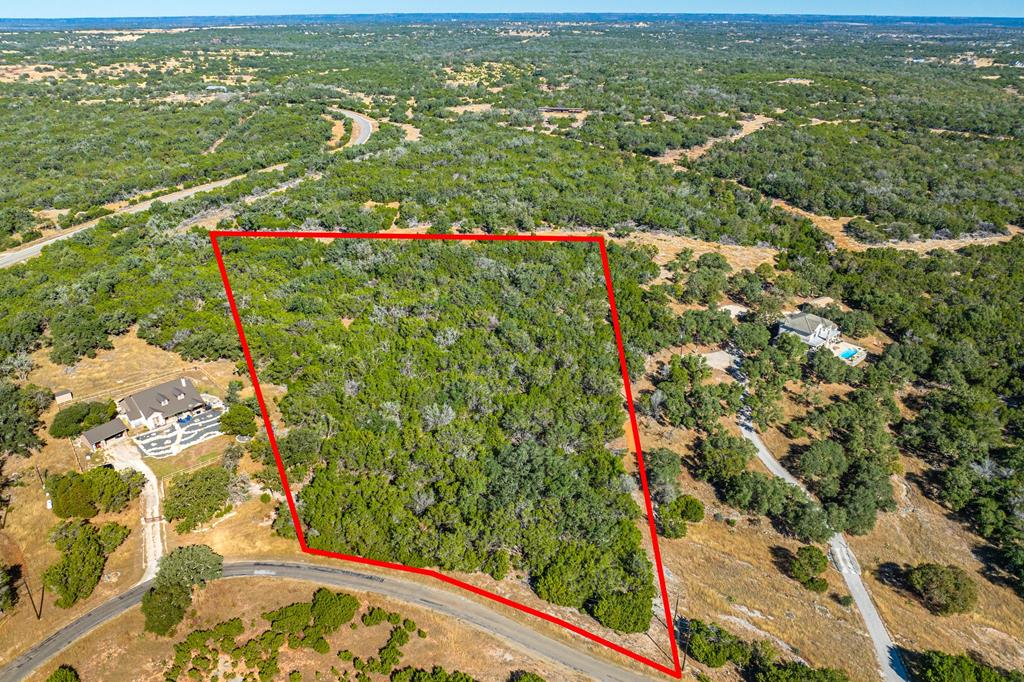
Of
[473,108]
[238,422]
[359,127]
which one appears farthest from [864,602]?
[473,108]

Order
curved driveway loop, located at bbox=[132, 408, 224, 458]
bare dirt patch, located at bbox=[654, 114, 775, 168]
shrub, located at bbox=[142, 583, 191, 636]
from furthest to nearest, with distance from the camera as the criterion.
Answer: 1. bare dirt patch, located at bbox=[654, 114, 775, 168]
2. curved driveway loop, located at bbox=[132, 408, 224, 458]
3. shrub, located at bbox=[142, 583, 191, 636]

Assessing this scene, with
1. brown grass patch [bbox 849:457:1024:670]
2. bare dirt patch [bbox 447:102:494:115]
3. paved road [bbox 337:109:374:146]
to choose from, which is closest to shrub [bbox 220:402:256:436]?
brown grass patch [bbox 849:457:1024:670]

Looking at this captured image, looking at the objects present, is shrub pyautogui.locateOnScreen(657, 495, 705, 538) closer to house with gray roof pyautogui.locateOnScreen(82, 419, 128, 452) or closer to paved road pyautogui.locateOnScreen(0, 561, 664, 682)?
paved road pyautogui.locateOnScreen(0, 561, 664, 682)

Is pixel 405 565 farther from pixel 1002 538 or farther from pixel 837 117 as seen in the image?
pixel 837 117

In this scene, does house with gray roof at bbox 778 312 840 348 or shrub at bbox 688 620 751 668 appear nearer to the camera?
shrub at bbox 688 620 751 668

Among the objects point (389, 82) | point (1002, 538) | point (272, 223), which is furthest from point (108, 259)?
point (389, 82)

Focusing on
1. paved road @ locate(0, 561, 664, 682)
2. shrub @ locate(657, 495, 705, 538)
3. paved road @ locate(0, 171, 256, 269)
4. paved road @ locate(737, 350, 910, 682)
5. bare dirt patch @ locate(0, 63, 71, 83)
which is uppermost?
bare dirt patch @ locate(0, 63, 71, 83)

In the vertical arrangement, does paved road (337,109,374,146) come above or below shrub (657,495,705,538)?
above
